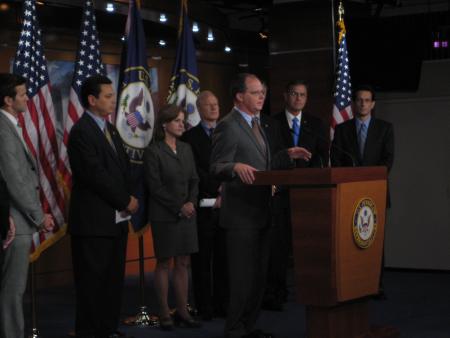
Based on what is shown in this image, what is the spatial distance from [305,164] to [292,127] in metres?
0.33

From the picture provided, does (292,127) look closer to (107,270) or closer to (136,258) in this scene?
(107,270)

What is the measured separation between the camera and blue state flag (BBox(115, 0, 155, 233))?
5.73 meters

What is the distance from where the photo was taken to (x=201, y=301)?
19.5 ft

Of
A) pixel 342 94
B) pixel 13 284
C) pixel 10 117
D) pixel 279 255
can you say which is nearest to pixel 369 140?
pixel 342 94

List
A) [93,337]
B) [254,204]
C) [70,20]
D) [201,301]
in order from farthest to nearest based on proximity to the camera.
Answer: [70,20] < [201,301] < [93,337] < [254,204]

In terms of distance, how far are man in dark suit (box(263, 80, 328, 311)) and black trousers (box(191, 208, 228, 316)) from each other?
16.5 inches

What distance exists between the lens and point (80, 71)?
18.5 ft

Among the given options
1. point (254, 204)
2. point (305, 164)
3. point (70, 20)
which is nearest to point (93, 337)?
point (254, 204)

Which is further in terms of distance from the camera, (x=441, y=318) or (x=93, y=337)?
(x=441, y=318)

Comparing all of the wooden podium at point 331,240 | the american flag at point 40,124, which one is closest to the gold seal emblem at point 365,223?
the wooden podium at point 331,240

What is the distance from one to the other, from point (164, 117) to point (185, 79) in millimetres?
819

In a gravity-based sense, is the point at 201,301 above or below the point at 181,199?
below

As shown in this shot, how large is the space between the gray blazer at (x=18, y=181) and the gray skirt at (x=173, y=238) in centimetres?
123

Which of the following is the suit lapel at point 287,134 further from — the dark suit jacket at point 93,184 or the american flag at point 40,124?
the american flag at point 40,124
